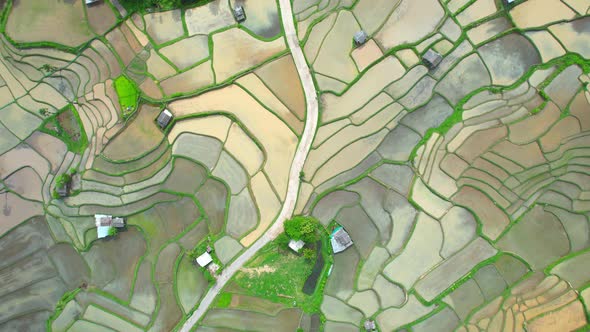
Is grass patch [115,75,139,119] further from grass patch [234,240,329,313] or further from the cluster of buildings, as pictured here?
grass patch [234,240,329,313]

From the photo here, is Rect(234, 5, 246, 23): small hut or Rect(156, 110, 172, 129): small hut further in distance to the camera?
Rect(234, 5, 246, 23): small hut

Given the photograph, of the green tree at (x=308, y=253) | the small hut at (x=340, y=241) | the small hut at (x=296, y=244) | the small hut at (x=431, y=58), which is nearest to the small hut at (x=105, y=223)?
the small hut at (x=296, y=244)

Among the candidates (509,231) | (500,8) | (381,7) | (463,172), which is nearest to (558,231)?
(509,231)

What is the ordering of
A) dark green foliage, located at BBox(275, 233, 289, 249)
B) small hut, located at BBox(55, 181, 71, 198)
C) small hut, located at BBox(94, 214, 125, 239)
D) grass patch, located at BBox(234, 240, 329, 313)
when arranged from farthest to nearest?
small hut, located at BBox(55, 181, 71, 198)
small hut, located at BBox(94, 214, 125, 239)
grass patch, located at BBox(234, 240, 329, 313)
dark green foliage, located at BBox(275, 233, 289, 249)

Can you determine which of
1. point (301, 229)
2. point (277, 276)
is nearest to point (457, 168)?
point (301, 229)

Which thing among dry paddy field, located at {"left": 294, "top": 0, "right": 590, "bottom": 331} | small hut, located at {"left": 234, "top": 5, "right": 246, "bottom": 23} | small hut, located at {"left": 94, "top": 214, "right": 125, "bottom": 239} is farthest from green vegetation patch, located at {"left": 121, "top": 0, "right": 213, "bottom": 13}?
small hut, located at {"left": 94, "top": 214, "right": 125, "bottom": 239}

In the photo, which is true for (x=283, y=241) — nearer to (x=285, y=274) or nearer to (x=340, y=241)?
(x=285, y=274)
